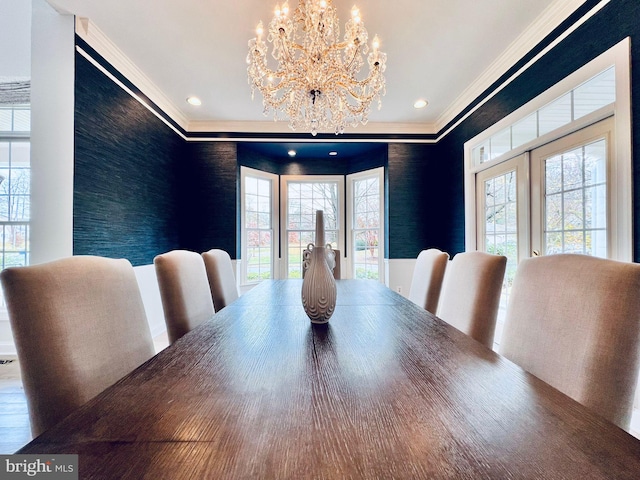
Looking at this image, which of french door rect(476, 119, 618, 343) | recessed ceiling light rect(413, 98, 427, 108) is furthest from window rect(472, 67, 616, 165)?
recessed ceiling light rect(413, 98, 427, 108)

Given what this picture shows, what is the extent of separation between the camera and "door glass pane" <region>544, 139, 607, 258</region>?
1798 millimetres

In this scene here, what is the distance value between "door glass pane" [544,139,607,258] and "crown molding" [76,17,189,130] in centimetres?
369

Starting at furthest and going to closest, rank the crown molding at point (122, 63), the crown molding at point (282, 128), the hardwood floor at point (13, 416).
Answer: the crown molding at point (282, 128) → the crown molding at point (122, 63) → the hardwood floor at point (13, 416)

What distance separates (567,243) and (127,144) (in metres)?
3.82

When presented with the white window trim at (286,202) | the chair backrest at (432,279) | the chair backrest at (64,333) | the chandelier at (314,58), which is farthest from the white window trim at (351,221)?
the chair backrest at (64,333)

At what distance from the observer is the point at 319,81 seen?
77.5 inches

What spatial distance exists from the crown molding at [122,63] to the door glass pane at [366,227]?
2841 millimetres

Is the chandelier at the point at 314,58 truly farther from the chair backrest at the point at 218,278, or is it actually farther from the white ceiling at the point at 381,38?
the chair backrest at the point at 218,278

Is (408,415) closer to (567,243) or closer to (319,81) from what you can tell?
(319,81)

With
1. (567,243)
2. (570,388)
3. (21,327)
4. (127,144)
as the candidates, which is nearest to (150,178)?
(127,144)

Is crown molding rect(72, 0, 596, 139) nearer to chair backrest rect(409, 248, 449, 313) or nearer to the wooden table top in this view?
chair backrest rect(409, 248, 449, 313)

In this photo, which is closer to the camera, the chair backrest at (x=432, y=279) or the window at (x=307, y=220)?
the chair backrest at (x=432, y=279)

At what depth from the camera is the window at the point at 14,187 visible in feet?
9.60

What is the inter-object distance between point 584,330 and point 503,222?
2.42m
